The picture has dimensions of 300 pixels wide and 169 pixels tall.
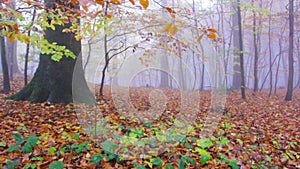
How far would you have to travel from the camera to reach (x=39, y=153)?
7.87ft

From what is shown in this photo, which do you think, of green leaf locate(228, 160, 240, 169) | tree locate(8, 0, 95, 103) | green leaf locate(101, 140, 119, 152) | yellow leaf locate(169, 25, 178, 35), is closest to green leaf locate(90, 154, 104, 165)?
green leaf locate(101, 140, 119, 152)

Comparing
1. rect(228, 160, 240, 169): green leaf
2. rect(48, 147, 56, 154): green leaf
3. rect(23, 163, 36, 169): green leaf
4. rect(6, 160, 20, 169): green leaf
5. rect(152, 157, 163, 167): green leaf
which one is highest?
rect(48, 147, 56, 154): green leaf

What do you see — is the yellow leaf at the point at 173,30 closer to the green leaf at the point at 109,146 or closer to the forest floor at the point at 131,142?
the forest floor at the point at 131,142

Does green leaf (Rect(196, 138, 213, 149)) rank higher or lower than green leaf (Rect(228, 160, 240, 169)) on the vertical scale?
higher

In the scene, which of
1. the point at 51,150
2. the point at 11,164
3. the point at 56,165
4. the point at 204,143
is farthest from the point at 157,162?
the point at 11,164

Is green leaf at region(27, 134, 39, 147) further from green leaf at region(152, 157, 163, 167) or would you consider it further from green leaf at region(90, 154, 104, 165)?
green leaf at region(152, 157, 163, 167)

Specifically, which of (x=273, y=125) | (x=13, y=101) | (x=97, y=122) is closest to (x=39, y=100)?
(x=13, y=101)

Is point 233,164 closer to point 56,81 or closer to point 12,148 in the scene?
point 12,148

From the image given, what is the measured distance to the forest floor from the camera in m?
2.39

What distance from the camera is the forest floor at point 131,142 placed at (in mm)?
2391

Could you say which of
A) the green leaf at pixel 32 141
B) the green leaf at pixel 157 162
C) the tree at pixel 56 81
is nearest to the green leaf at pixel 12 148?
the green leaf at pixel 32 141

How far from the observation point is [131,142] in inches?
110

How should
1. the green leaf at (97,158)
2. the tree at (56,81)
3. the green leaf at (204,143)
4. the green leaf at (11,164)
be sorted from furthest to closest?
the tree at (56,81) → the green leaf at (204,143) → the green leaf at (97,158) → the green leaf at (11,164)

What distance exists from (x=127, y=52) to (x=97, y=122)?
159 centimetres
